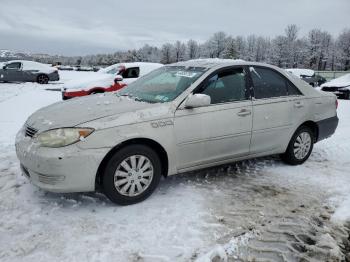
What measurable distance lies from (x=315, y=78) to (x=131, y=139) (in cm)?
2625

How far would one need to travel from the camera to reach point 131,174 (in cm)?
367

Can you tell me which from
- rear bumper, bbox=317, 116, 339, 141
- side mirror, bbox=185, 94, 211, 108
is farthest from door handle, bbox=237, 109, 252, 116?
rear bumper, bbox=317, 116, 339, 141

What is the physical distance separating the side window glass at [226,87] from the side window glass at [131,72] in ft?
24.4

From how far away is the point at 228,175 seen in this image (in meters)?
4.79

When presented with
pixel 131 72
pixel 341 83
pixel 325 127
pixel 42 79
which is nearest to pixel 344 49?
pixel 341 83

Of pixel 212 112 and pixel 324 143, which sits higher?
pixel 212 112

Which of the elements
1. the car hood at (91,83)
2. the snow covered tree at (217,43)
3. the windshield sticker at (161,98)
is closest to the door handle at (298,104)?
the windshield sticker at (161,98)

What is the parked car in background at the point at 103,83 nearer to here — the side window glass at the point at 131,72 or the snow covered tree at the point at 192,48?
the side window glass at the point at 131,72

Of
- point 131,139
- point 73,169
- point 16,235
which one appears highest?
point 131,139

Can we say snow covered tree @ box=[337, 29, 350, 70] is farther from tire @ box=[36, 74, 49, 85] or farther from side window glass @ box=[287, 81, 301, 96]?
side window glass @ box=[287, 81, 301, 96]

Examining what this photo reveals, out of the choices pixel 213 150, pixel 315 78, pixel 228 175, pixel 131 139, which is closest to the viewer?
pixel 131 139

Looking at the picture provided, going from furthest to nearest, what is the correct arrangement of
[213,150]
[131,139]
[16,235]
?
[213,150], [131,139], [16,235]

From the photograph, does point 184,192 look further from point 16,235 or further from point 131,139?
point 16,235

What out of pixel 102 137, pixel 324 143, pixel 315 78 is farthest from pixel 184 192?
pixel 315 78
